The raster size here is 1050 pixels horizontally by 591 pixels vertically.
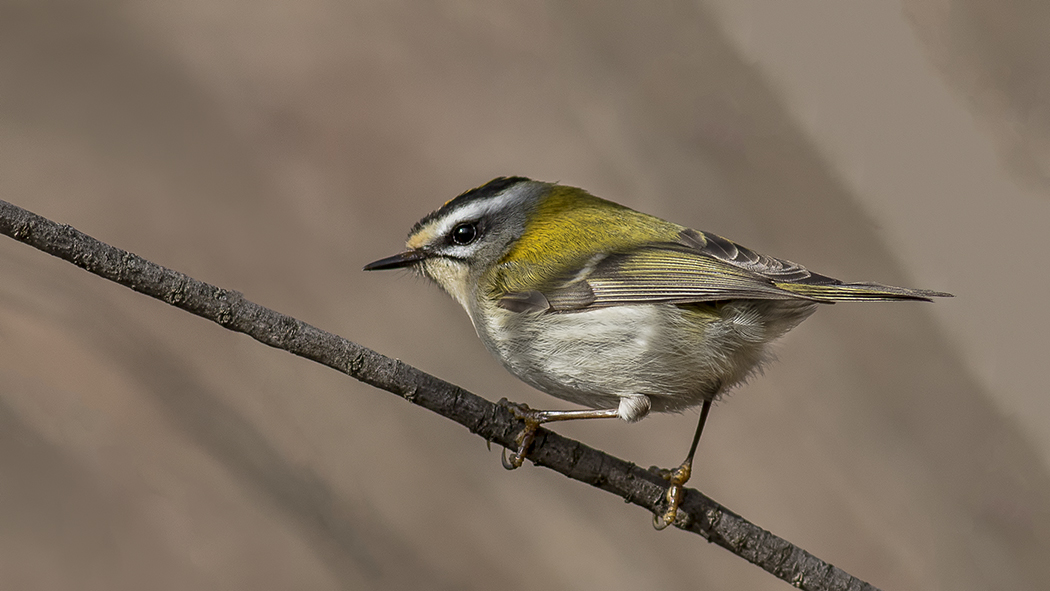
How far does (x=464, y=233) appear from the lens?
8.70 ft

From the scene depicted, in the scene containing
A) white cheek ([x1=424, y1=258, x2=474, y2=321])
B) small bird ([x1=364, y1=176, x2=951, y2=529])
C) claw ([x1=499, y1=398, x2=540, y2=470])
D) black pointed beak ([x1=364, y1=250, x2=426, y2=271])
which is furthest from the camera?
white cheek ([x1=424, y1=258, x2=474, y2=321])

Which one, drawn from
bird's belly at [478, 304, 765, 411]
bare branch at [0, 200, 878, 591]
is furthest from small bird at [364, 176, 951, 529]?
bare branch at [0, 200, 878, 591]

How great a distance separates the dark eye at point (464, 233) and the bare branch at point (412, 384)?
0.87m

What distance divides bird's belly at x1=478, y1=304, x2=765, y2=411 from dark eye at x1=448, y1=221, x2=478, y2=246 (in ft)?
1.32

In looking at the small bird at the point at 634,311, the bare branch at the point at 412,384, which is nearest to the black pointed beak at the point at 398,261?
the small bird at the point at 634,311

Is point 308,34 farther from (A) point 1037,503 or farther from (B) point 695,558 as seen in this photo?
(A) point 1037,503

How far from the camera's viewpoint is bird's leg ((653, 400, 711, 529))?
6.79 ft

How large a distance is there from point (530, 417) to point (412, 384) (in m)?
0.44

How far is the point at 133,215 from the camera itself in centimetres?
311

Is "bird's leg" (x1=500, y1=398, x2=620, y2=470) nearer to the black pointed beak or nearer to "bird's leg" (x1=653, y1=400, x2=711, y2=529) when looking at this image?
"bird's leg" (x1=653, y1=400, x2=711, y2=529)

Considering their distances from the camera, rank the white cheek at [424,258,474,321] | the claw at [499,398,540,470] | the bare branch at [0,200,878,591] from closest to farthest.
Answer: the bare branch at [0,200,878,591] < the claw at [499,398,540,470] < the white cheek at [424,258,474,321]

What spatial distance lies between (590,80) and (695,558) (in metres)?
1.85

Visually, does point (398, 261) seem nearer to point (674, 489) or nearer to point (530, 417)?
point (530, 417)

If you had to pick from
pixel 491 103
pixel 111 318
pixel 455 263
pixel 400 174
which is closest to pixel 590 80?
pixel 491 103
